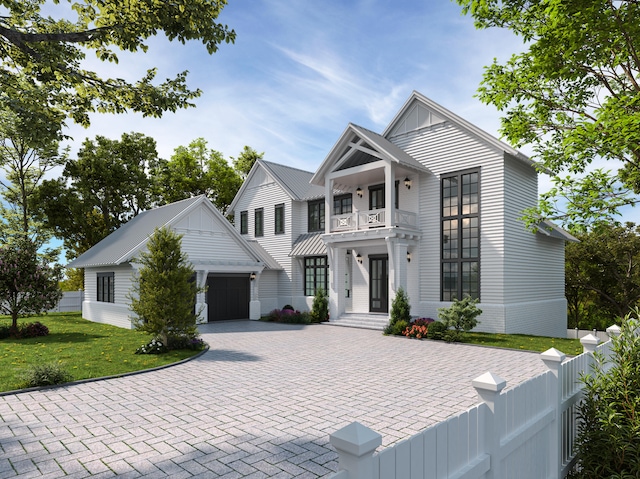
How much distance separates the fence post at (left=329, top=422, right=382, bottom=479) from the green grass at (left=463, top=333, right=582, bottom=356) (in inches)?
464

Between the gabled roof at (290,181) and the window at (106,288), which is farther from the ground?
the gabled roof at (290,181)

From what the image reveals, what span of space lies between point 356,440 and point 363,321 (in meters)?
17.5

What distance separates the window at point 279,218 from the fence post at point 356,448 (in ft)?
78.1

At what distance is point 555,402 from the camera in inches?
200

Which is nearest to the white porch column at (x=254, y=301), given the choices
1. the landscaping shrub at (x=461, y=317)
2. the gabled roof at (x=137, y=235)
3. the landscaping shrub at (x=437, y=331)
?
the gabled roof at (x=137, y=235)

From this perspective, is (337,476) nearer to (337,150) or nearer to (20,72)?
(20,72)

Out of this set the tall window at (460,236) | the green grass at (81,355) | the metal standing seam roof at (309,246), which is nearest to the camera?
the green grass at (81,355)

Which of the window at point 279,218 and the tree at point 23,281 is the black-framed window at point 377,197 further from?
Answer: the tree at point 23,281

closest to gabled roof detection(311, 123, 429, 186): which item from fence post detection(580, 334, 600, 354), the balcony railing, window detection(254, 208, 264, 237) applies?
the balcony railing

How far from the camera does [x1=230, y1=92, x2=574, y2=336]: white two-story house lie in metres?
17.1

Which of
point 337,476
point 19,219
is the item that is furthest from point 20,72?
point 19,219

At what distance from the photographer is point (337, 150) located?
20359mm

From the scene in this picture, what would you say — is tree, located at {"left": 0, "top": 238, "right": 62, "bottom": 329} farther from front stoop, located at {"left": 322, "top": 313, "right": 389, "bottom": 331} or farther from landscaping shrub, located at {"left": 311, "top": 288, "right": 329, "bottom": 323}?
front stoop, located at {"left": 322, "top": 313, "right": 389, "bottom": 331}

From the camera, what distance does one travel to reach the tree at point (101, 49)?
7.80 metres
